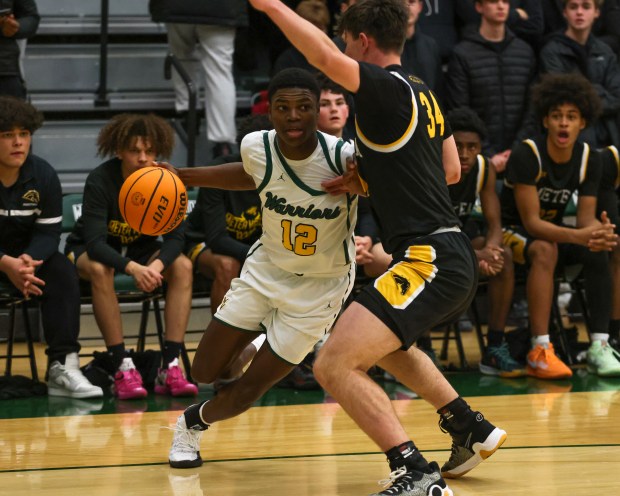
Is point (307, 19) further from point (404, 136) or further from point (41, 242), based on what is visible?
point (404, 136)

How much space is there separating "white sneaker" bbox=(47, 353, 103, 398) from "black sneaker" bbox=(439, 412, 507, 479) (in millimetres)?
2786

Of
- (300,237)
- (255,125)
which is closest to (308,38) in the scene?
(300,237)

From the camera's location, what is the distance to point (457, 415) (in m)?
4.57

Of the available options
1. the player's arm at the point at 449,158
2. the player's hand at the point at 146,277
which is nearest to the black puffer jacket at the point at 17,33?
the player's hand at the point at 146,277

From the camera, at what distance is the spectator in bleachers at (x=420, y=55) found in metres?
8.58

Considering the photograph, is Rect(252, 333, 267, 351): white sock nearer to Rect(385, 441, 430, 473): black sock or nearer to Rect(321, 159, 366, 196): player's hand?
Rect(321, 159, 366, 196): player's hand

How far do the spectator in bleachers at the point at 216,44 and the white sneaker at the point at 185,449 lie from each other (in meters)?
4.14

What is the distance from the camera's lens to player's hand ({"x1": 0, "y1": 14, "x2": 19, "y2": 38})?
Answer: 819cm

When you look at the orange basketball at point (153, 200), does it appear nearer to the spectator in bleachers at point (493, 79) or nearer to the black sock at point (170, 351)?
the black sock at point (170, 351)

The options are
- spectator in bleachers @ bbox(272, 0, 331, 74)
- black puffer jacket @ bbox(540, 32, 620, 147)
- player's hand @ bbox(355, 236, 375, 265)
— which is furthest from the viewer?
black puffer jacket @ bbox(540, 32, 620, 147)

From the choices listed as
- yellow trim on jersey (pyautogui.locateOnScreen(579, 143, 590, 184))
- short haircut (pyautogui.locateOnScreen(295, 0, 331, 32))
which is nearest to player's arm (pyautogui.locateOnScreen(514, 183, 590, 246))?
yellow trim on jersey (pyautogui.locateOnScreen(579, 143, 590, 184))

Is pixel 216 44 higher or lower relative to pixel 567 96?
lower

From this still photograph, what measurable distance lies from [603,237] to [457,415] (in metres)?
2.94

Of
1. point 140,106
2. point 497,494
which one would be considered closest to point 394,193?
point 497,494
